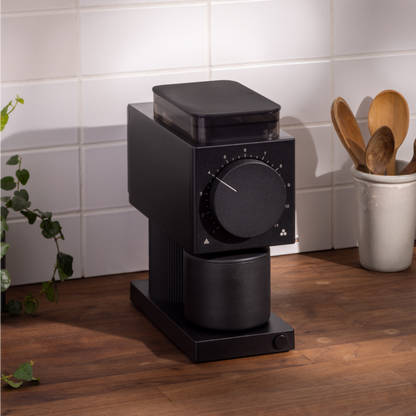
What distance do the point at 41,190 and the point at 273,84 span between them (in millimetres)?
461

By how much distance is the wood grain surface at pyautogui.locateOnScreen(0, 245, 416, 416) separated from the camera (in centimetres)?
90

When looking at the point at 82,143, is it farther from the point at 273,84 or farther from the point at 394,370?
the point at 394,370

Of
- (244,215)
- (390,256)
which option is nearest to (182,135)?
(244,215)

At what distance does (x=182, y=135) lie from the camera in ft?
3.20

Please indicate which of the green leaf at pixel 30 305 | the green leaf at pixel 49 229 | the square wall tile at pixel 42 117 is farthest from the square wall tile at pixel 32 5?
the green leaf at pixel 30 305

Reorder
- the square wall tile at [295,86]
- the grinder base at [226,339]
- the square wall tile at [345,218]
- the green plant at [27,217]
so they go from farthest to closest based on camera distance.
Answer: the square wall tile at [345,218] → the square wall tile at [295,86] → the green plant at [27,217] → the grinder base at [226,339]

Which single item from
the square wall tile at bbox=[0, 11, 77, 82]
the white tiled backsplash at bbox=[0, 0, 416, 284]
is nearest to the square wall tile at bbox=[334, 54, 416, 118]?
the white tiled backsplash at bbox=[0, 0, 416, 284]

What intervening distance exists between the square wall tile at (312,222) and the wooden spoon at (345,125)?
5.1 inches

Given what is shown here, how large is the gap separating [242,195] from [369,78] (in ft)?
1.95

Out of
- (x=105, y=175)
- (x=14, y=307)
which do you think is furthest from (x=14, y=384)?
(x=105, y=175)

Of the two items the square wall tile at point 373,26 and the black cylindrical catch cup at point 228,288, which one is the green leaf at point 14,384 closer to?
the black cylindrical catch cup at point 228,288

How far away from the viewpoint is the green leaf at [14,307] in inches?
45.5

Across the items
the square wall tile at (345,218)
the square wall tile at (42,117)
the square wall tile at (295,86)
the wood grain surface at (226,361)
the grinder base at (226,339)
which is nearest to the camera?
the wood grain surface at (226,361)

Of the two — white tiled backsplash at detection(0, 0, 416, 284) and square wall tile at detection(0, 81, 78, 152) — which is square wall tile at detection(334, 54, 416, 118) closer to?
white tiled backsplash at detection(0, 0, 416, 284)
